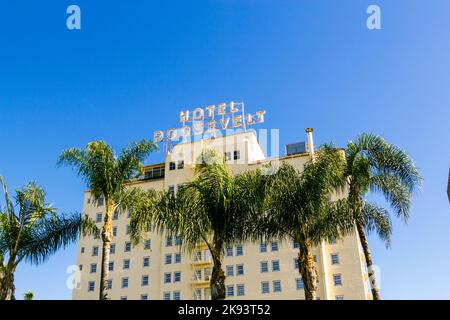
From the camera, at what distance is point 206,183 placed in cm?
2236

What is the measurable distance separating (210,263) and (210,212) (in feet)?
152

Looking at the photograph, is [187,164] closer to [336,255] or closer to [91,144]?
[336,255]

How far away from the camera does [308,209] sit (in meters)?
21.6

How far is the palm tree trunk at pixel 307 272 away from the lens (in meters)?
21.1

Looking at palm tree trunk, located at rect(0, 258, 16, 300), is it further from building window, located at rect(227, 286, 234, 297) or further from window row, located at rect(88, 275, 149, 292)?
window row, located at rect(88, 275, 149, 292)

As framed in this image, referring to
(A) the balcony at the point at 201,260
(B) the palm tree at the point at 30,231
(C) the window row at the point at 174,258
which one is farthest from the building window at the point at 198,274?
(B) the palm tree at the point at 30,231

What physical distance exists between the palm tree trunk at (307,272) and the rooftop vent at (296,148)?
5139 cm

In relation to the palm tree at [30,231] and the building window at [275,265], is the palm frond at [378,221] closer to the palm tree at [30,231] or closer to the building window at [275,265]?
the palm tree at [30,231]

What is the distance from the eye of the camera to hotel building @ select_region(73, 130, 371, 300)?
62031mm

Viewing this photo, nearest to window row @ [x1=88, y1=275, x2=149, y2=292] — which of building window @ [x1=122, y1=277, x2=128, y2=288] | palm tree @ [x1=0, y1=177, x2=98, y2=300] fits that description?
building window @ [x1=122, y1=277, x2=128, y2=288]

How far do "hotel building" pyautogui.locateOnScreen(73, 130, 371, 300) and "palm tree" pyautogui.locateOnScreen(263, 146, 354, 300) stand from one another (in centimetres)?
3506

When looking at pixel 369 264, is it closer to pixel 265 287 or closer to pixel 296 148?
pixel 265 287

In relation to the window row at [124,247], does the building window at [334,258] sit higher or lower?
lower

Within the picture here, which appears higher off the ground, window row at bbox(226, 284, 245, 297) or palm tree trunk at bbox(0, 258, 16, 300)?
window row at bbox(226, 284, 245, 297)
